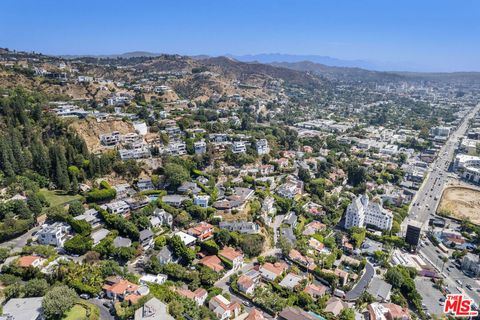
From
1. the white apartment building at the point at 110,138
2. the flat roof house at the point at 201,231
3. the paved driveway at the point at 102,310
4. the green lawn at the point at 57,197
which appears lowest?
the paved driveway at the point at 102,310

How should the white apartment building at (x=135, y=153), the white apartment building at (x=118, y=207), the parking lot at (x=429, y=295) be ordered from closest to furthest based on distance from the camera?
the parking lot at (x=429, y=295), the white apartment building at (x=118, y=207), the white apartment building at (x=135, y=153)

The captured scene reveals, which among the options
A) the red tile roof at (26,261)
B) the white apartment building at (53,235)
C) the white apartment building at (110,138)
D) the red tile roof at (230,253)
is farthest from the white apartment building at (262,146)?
the red tile roof at (26,261)

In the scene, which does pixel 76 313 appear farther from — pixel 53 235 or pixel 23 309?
pixel 53 235

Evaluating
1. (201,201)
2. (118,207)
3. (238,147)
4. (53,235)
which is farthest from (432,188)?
(53,235)

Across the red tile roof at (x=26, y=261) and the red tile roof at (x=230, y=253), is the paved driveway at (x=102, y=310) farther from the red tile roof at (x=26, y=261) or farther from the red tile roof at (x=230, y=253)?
the red tile roof at (x=230, y=253)

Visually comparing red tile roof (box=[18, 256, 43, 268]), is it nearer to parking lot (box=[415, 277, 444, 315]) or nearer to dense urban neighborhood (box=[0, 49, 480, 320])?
dense urban neighborhood (box=[0, 49, 480, 320])

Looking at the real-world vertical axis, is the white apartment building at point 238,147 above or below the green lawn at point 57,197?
above

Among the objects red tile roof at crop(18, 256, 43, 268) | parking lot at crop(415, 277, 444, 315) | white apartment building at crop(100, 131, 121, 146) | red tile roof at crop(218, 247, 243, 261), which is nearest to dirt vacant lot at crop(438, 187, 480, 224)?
parking lot at crop(415, 277, 444, 315)

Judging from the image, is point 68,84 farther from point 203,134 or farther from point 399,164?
point 399,164

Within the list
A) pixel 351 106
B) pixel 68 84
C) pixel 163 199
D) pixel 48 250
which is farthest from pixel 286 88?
pixel 48 250
